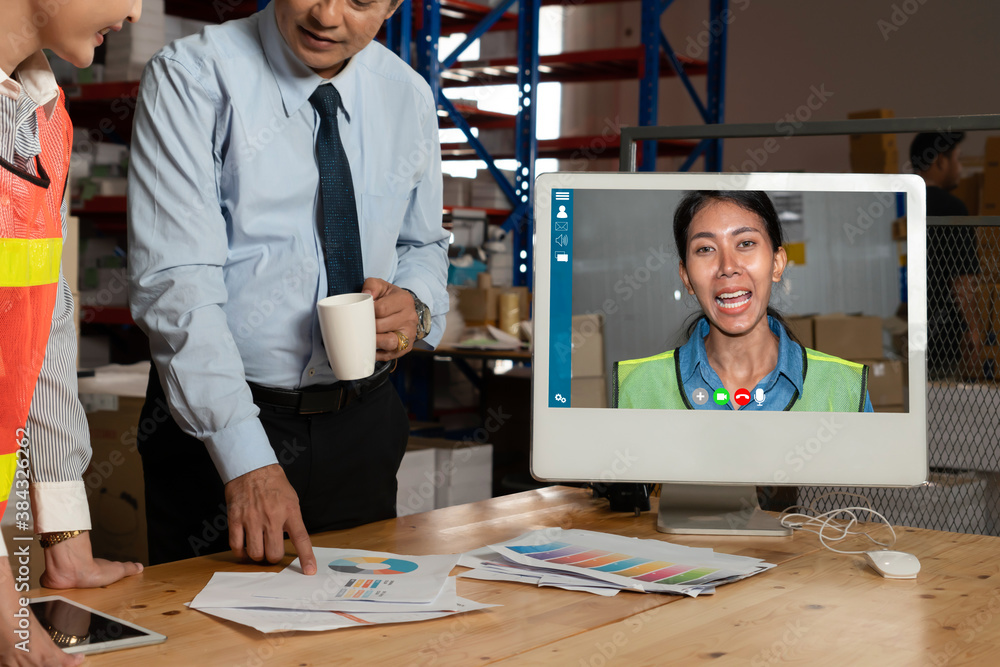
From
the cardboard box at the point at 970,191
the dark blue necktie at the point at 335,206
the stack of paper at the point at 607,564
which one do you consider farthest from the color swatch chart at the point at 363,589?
the cardboard box at the point at 970,191

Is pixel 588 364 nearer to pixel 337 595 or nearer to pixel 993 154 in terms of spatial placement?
pixel 337 595

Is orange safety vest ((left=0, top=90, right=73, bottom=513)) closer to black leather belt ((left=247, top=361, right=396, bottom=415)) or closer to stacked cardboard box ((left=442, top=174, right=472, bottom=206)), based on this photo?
black leather belt ((left=247, top=361, right=396, bottom=415))

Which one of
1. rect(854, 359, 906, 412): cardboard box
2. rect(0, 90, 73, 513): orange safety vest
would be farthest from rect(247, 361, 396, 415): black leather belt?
rect(854, 359, 906, 412): cardboard box

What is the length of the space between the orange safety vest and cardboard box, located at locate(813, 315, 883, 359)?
2.99 ft

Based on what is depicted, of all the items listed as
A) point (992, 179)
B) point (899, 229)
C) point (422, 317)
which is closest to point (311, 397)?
point (422, 317)

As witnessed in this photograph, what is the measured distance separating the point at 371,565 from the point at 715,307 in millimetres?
568

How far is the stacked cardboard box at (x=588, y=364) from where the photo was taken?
1.25m

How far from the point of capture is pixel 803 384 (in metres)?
1.26

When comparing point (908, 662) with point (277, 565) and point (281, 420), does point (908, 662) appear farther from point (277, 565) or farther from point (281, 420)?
→ point (281, 420)

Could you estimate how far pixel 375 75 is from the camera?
1.49 m

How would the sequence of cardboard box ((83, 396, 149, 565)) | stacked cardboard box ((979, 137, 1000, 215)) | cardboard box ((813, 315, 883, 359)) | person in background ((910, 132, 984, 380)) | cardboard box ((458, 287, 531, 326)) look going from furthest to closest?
cardboard box ((458, 287, 531, 326)), stacked cardboard box ((979, 137, 1000, 215)), cardboard box ((83, 396, 149, 565)), person in background ((910, 132, 984, 380)), cardboard box ((813, 315, 883, 359))

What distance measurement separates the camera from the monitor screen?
1249 mm

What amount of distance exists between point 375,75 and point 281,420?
57 centimetres

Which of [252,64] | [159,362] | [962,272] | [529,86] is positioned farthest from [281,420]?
[529,86]
